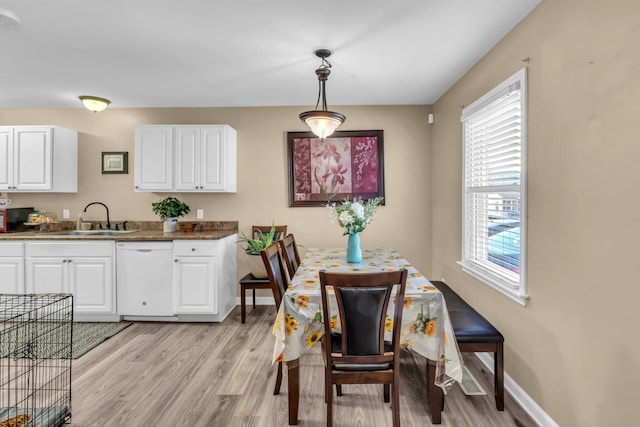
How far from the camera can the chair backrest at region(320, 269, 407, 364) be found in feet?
5.32

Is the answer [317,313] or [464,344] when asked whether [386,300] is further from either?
[464,344]

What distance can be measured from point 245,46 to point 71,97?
2496mm

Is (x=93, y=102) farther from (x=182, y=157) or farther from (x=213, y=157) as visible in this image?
(x=213, y=157)

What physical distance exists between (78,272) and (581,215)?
4.26 meters

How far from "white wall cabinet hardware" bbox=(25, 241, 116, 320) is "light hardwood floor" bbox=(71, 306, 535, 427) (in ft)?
2.09

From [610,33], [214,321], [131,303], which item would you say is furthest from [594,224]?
[131,303]

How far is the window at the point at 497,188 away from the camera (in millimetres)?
2102

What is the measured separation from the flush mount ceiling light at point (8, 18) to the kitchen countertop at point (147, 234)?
1975mm

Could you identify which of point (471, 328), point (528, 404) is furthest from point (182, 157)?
point (528, 404)

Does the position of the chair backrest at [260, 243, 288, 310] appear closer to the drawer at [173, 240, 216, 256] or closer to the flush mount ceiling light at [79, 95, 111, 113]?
the drawer at [173, 240, 216, 256]

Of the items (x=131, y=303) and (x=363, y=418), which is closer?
(x=363, y=418)

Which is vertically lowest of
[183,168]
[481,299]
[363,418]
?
[363,418]

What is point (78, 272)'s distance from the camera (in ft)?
11.4

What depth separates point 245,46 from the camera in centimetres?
249
